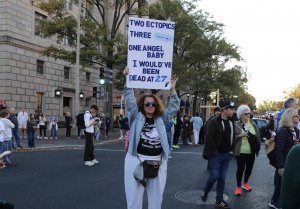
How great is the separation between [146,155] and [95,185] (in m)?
4.40

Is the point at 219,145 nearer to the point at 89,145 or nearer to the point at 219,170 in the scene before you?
the point at 219,170

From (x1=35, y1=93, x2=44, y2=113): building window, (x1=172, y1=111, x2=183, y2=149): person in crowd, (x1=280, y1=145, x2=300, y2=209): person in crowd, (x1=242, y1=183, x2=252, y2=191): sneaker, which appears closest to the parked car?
(x1=172, y1=111, x2=183, y2=149): person in crowd

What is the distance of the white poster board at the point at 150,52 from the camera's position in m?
5.91

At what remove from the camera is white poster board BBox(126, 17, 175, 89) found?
19.4 feet

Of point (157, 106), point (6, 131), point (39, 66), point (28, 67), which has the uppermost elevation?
point (39, 66)

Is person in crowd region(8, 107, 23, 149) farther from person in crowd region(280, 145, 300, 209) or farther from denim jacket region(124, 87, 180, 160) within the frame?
person in crowd region(280, 145, 300, 209)

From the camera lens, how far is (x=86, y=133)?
12102 mm

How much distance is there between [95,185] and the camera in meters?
8.90

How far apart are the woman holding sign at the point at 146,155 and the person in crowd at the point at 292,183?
9.27ft

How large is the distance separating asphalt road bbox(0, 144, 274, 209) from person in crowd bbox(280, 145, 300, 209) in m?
5.12

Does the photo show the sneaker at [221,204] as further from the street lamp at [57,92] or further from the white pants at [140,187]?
the street lamp at [57,92]

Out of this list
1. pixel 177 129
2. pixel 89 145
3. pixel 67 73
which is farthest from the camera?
pixel 67 73

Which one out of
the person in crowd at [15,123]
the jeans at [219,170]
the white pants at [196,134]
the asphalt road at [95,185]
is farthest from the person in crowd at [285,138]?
the white pants at [196,134]

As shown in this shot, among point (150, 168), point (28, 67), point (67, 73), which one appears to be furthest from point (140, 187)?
point (67, 73)
